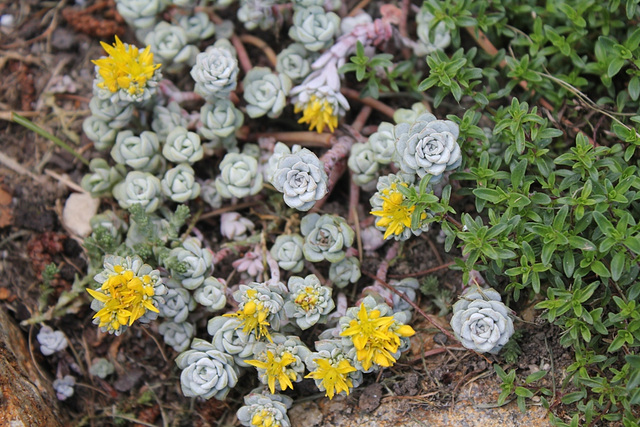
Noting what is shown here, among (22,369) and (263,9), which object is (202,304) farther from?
(263,9)

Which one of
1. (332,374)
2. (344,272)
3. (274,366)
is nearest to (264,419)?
(274,366)

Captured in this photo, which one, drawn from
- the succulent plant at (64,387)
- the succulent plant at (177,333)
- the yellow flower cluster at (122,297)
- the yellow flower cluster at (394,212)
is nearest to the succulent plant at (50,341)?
the succulent plant at (64,387)

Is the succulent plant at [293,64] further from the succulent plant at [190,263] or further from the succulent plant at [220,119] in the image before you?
the succulent plant at [190,263]

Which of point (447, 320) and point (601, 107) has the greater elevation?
point (601, 107)

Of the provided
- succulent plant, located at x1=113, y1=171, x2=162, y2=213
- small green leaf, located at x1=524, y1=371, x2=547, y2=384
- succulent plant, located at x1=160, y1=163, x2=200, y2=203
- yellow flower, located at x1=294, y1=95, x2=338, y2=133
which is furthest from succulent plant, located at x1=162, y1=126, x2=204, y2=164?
small green leaf, located at x1=524, y1=371, x2=547, y2=384

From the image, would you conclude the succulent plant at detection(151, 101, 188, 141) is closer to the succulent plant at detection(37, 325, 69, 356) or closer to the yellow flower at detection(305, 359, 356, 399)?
the succulent plant at detection(37, 325, 69, 356)

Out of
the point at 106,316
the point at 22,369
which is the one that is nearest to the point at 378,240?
the point at 106,316
